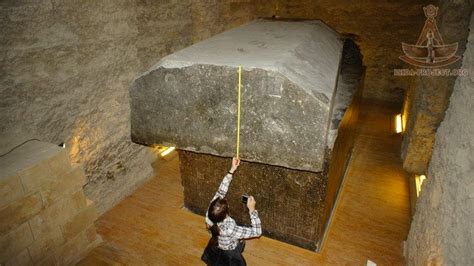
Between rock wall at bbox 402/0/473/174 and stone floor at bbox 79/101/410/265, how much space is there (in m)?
0.41

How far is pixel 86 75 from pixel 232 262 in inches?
103

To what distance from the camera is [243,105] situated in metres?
2.14

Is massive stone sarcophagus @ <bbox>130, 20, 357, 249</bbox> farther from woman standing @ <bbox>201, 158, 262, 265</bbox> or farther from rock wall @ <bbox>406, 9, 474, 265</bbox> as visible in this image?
rock wall @ <bbox>406, 9, 474, 265</bbox>

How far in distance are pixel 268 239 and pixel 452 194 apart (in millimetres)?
2007

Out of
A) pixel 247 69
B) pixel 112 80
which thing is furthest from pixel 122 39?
pixel 247 69

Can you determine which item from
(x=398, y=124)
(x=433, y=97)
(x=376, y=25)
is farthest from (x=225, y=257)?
(x=376, y=25)

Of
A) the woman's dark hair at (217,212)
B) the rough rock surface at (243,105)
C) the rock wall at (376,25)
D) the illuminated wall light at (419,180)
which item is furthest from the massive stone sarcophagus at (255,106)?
the rock wall at (376,25)

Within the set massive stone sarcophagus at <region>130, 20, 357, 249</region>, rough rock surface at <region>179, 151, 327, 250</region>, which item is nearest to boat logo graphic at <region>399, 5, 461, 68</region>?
massive stone sarcophagus at <region>130, 20, 357, 249</region>

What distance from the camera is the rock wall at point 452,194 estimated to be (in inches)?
74.7

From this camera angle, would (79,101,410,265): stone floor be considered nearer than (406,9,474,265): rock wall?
No

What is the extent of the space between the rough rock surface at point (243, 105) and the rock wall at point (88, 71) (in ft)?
4.42

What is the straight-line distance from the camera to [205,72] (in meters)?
2.19

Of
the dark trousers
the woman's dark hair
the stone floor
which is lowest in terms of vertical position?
the stone floor

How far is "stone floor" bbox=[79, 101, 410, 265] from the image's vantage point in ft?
11.0
